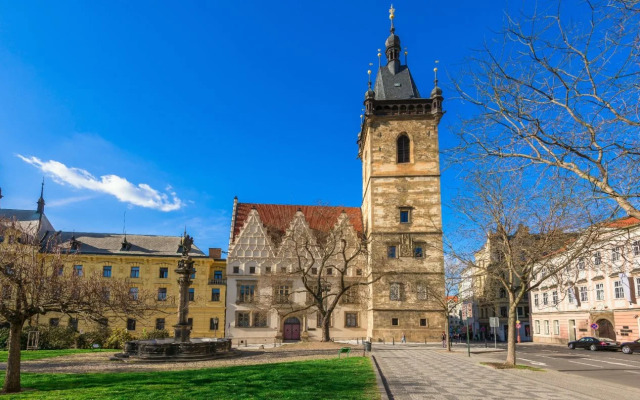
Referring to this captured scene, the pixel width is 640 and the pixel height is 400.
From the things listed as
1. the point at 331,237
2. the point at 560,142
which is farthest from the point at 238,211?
the point at 560,142

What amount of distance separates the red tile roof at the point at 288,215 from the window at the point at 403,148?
32.2ft

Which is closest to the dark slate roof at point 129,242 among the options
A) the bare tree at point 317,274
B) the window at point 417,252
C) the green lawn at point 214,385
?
the bare tree at point 317,274

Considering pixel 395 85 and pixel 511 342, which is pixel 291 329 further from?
pixel 511 342

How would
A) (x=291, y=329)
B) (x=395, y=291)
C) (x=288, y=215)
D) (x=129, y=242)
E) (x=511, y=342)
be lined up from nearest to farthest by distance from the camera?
(x=511, y=342)
(x=395, y=291)
(x=291, y=329)
(x=129, y=242)
(x=288, y=215)

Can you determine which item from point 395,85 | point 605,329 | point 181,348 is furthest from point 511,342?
point 395,85

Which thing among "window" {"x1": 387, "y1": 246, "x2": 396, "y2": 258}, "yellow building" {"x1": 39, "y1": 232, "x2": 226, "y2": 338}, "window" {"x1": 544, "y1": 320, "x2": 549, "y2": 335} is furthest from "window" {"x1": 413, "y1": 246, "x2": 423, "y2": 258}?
"yellow building" {"x1": 39, "y1": 232, "x2": 226, "y2": 338}

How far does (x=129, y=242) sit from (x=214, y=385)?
44.9 m

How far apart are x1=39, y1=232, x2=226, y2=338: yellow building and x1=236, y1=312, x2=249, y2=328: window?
272cm

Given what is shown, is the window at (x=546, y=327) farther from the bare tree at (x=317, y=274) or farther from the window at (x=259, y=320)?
the window at (x=259, y=320)

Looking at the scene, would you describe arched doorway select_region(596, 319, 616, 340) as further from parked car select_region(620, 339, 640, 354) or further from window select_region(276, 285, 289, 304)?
window select_region(276, 285, 289, 304)

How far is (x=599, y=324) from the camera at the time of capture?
1607 inches

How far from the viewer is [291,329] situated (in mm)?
48594

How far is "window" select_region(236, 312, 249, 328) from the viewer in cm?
4783

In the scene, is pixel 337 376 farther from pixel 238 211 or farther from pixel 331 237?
pixel 238 211
